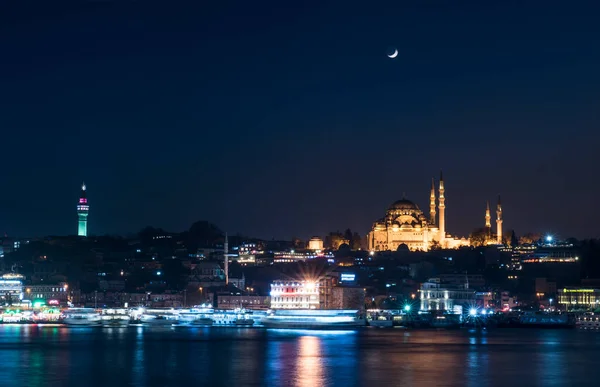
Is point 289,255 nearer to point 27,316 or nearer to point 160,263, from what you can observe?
point 160,263

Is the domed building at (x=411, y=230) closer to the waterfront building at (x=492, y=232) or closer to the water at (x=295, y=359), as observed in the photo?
the waterfront building at (x=492, y=232)

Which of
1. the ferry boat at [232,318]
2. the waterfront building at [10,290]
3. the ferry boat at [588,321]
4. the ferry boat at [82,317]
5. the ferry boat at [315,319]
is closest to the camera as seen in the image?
the ferry boat at [315,319]

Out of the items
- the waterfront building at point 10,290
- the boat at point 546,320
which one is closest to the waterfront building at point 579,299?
the boat at point 546,320

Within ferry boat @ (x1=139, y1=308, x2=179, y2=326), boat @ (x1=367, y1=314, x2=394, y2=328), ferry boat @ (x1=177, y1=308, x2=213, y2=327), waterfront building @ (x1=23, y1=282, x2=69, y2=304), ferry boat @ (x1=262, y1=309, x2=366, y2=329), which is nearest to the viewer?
ferry boat @ (x1=262, y1=309, x2=366, y2=329)

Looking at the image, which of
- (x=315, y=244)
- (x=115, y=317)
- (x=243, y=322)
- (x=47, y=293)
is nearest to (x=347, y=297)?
(x=243, y=322)

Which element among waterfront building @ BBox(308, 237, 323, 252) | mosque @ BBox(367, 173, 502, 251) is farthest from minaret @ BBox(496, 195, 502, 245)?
waterfront building @ BBox(308, 237, 323, 252)

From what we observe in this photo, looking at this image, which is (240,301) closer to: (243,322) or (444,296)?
(243,322)

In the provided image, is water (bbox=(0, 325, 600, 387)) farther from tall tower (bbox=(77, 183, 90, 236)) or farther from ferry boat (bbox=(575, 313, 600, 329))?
tall tower (bbox=(77, 183, 90, 236))
